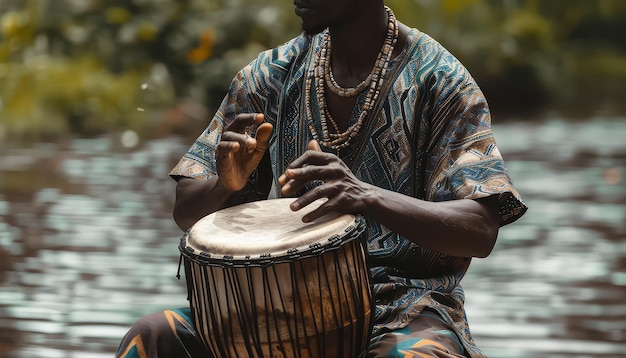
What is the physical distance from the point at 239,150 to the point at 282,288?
0.47 metres

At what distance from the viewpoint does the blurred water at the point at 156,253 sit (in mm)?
4801

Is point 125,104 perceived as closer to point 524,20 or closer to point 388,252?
point 524,20

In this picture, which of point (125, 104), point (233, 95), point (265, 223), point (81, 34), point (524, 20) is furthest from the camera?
point (524, 20)

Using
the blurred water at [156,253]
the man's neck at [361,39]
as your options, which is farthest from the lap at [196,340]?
the blurred water at [156,253]

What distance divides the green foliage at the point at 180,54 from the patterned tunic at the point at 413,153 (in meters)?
6.98

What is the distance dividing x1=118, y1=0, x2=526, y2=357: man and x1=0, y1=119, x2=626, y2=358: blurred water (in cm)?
170

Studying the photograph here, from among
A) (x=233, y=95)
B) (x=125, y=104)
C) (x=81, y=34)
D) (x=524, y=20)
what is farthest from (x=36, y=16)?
(x=233, y=95)

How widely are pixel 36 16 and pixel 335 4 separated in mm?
9000

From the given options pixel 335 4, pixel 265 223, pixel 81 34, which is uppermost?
pixel 81 34

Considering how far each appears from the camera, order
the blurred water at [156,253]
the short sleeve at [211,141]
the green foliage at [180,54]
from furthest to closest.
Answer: the green foliage at [180,54], the blurred water at [156,253], the short sleeve at [211,141]

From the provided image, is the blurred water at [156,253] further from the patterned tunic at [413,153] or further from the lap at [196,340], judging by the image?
the lap at [196,340]

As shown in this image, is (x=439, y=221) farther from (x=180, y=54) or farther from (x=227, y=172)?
(x=180, y=54)

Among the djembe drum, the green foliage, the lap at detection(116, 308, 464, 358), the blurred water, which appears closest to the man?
the lap at detection(116, 308, 464, 358)

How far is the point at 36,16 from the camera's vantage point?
37.1 feet
